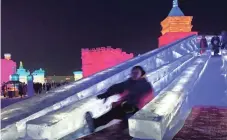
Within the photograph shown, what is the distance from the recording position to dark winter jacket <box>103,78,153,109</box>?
6.04 meters

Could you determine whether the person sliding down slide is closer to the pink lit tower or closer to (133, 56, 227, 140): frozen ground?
(133, 56, 227, 140): frozen ground

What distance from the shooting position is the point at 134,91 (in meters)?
6.09

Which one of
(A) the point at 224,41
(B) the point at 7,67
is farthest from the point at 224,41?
(B) the point at 7,67

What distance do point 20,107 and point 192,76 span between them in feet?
14.2

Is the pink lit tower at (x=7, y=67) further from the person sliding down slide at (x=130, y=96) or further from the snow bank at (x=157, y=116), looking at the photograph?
the snow bank at (x=157, y=116)

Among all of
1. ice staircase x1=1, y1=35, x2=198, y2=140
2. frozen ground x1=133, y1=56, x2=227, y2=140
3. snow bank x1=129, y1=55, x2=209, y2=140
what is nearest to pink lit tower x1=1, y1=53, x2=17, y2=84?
ice staircase x1=1, y1=35, x2=198, y2=140

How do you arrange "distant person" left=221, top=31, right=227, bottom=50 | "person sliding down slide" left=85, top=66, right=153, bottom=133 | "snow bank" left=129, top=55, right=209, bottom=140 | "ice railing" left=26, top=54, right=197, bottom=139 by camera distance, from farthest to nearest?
"distant person" left=221, top=31, right=227, bottom=50 → "person sliding down slide" left=85, top=66, right=153, bottom=133 → "ice railing" left=26, top=54, right=197, bottom=139 → "snow bank" left=129, top=55, right=209, bottom=140

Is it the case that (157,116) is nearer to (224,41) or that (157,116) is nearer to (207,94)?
(207,94)

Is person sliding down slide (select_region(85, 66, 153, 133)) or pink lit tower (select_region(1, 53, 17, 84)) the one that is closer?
person sliding down slide (select_region(85, 66, 153, 133))

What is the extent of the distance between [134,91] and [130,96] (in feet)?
0.40

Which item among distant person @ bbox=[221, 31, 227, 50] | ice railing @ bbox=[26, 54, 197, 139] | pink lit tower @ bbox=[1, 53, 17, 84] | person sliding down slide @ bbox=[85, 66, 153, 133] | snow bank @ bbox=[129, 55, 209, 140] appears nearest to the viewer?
snow bank @ bbox=[129, 55, 209, 140]

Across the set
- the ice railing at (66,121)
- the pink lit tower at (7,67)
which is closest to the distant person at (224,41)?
the ice railing at (66,121)

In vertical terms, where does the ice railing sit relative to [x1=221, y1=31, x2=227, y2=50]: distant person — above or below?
below

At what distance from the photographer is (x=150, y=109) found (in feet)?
16.0
